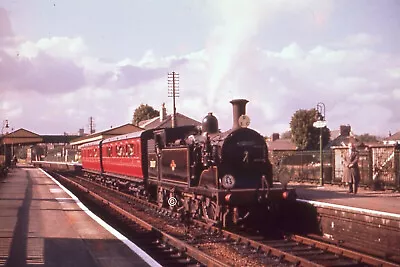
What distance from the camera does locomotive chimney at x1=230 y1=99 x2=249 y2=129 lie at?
13047 mm

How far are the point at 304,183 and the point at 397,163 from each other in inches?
271

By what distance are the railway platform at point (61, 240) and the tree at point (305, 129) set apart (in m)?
43.9

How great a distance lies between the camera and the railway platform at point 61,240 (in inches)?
343

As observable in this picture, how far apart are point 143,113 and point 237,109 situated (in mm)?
76312

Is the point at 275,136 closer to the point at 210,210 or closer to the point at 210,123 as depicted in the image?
the point at 210,123

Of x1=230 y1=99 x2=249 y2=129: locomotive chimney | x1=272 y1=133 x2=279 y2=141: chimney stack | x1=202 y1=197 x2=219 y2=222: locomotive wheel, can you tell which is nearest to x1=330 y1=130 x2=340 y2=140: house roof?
x1=272 y1=133 x2=279 y2=141: chimney stack

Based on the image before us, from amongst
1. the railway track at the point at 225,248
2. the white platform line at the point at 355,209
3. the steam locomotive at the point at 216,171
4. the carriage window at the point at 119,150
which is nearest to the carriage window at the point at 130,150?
the carriage window at the point at 119,150

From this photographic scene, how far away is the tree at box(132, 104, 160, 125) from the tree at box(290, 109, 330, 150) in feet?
118

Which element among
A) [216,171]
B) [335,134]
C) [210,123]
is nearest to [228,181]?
[216,171]

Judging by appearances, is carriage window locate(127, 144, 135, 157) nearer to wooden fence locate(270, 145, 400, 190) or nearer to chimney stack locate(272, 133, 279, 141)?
wooden fence locate(270, 145, 400, 190)

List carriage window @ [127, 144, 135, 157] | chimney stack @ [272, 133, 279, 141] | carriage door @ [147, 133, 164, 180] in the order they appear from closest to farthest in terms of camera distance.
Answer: carriage door @ [147, 133, 164, 180]
carriage window @ [127, 144, 135, 157]
chimney stack @ [272, 133, 279, 141]

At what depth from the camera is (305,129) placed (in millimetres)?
57000

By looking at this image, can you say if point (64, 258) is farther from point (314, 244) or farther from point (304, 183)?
point (304, 183)

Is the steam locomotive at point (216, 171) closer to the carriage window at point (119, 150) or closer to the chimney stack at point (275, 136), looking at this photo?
the carriage window at point (119, 150)
